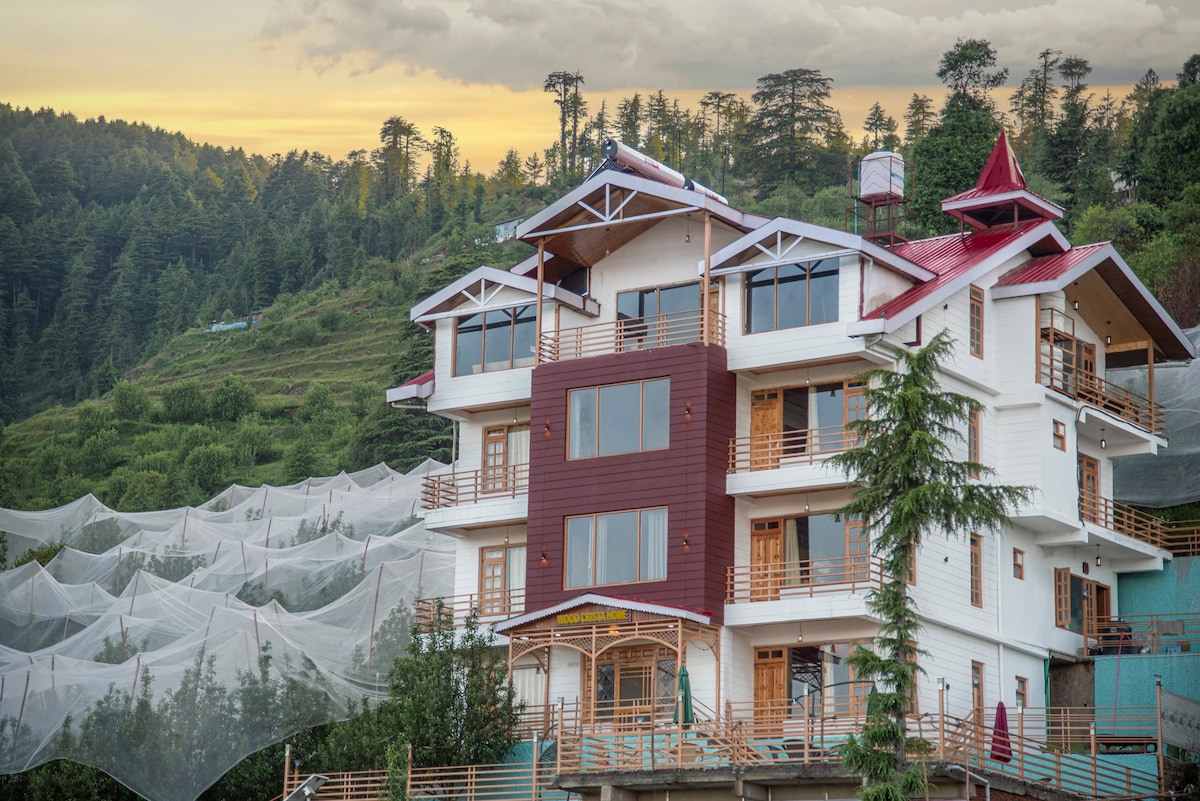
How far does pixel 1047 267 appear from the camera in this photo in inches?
1768

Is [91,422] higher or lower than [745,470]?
higher

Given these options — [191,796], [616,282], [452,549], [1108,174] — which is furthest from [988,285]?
[1108,174]

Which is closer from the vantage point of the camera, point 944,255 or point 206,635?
point 944,255

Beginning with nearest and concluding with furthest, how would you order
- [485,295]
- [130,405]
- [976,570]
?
1. [976,570]
2. [485,295]
3. [130,405]

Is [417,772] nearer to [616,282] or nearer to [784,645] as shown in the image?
[784,645]

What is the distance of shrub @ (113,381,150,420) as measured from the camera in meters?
121

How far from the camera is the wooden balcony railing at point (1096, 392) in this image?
44.4m

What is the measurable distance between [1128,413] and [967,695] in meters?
11.3

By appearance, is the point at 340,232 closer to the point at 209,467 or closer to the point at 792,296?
the point at 209,467

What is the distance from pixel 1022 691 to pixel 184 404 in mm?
85359

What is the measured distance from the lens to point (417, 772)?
3900 cm

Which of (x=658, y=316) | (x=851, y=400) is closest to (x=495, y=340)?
(x=658, y=316)

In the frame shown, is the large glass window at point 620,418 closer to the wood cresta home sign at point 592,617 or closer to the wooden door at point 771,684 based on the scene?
the wood cresta home sign at point 592,617

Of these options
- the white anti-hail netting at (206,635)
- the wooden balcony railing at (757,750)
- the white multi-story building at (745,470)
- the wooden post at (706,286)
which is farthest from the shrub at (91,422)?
the wooden post at (706,286)
